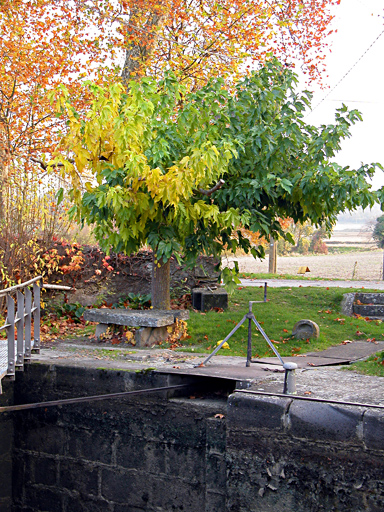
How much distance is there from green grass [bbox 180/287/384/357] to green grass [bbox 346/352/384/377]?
1.38 meters

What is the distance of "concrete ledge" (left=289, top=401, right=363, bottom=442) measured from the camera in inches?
168

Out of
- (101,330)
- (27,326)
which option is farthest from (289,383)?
(101,330)

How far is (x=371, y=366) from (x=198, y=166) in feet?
10.8

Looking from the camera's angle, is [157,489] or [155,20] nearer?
[157,489]

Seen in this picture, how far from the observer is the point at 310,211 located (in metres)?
8.77

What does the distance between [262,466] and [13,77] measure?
14.0 m

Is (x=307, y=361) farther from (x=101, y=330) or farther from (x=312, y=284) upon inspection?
(x=312, y=284)

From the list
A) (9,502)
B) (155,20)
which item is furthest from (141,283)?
(155,20)

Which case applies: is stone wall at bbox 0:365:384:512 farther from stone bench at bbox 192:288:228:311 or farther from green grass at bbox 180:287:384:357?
stone bench at bbox 192:288:228:311

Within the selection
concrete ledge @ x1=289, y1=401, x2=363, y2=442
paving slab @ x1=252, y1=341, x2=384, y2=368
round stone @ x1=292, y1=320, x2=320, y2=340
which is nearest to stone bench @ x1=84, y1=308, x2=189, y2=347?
round stone @ x1=292, y1=320, x2=320, y2=340

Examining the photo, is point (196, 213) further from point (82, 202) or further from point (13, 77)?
point (13, 77)

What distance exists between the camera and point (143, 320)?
811 centimetres

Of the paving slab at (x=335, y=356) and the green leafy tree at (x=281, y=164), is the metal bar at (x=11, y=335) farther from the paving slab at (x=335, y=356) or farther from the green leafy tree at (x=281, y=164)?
the green leafy tree at (x=281, y=164)

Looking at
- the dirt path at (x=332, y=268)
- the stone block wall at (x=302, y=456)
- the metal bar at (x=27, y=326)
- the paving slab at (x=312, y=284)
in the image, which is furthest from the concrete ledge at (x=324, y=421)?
the dirt path at (x=332, y=268)
